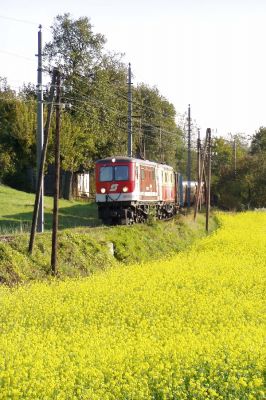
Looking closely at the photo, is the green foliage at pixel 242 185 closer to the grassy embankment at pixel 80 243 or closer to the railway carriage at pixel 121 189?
the grassy embankment at pixel 80 243

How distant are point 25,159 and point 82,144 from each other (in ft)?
18.3

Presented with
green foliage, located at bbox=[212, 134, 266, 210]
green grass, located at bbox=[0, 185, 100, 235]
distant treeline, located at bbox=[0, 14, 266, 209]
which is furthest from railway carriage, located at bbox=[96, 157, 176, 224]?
green foliage, located at bbox=[212, 134, 266, 210]

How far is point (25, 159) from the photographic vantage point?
1881 inches

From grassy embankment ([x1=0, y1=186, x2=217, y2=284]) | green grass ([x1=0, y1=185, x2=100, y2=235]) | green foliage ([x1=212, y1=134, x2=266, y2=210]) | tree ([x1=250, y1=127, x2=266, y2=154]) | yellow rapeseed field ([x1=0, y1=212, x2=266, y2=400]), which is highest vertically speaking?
tree ([x1=250, y1=127, x2=266, y2=154])

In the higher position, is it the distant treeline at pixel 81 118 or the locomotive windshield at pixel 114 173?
the distant treeline at pixel 81 118

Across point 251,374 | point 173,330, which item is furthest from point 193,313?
point 251,374

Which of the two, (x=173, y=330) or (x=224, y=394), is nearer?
(x=224, y=394)

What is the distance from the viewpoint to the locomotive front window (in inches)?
1178

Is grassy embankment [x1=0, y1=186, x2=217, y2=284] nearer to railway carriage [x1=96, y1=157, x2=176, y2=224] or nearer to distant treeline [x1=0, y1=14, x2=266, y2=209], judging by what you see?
railway carriage [x1=96, y1=157, x2=176, y2=224]

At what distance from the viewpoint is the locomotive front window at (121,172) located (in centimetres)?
2992

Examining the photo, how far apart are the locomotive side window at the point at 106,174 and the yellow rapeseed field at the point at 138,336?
29.4 feet

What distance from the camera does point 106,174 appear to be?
30.5 m

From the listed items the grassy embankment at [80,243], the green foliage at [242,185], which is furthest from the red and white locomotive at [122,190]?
the green foliage at [242,185]

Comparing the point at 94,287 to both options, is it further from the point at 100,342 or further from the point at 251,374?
the point at 251,374
